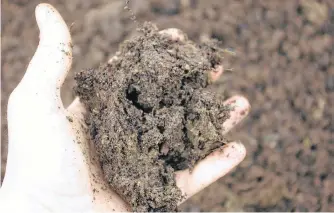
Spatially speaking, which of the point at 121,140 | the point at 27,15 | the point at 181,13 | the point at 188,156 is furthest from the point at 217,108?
the point at 27,15

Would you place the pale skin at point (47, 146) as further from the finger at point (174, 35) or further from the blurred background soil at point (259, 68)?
the blurred background soil at point (259, 68)

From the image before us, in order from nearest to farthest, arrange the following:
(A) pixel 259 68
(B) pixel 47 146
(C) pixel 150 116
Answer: (B) pixel 47 146 < (C) pixel 150 116 < (A) pixel 259 68

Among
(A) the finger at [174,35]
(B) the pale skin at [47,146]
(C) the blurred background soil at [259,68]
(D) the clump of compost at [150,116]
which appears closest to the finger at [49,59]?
(B) the pale skin at [47,146]

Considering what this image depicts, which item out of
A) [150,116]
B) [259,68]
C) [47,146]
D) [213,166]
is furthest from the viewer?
[259,68]

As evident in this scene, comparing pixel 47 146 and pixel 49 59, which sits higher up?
pixel 49 59

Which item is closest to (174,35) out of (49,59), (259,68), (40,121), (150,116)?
(150,116)

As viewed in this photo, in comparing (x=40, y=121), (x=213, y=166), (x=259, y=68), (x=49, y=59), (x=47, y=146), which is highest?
(x=259, y=68)

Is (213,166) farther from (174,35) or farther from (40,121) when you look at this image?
(40,121)

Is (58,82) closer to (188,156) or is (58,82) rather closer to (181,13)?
(188,156)

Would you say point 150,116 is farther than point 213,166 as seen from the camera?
No
